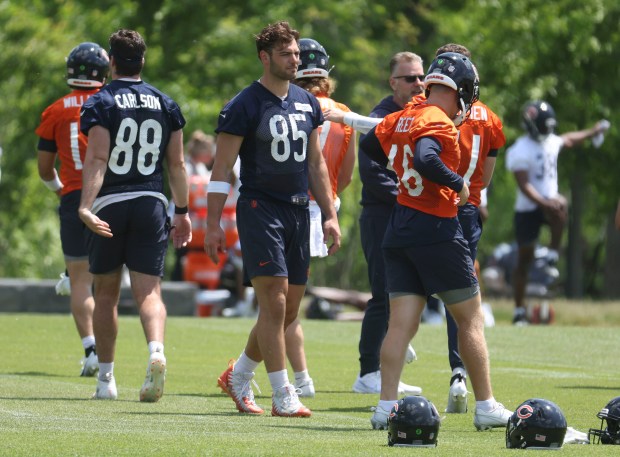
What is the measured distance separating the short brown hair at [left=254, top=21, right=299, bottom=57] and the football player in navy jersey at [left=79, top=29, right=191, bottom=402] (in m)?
1.13

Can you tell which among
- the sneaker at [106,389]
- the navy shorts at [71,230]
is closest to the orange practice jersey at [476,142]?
the sneaker at [106,389]

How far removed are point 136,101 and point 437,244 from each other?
2574 mm

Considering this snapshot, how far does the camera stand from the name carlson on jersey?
33.3 feet

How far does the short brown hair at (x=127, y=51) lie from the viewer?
10172mm

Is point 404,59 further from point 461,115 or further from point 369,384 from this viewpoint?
point 369,384

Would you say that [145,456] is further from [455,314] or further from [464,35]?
[464,35]

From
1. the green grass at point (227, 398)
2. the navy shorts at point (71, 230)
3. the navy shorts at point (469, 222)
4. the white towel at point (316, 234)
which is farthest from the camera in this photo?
the navy shorts at point (71, 230)

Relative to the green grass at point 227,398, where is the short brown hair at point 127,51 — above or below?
above

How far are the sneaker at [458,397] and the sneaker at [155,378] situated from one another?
1.82 m

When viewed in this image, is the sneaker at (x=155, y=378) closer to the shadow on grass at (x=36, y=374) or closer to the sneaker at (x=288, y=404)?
the sneaker at (x=288, y=404)

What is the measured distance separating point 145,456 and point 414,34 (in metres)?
24.9

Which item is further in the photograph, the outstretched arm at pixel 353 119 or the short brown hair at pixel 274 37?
the outstretched arm at pixel 353 119

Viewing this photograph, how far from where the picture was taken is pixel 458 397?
985 centimetres

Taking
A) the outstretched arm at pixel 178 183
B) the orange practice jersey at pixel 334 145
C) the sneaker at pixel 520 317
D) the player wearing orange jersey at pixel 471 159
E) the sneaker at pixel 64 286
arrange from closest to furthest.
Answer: the player wearing orange jersey at pixel 471 159, the outstretched arm at pixel 178 183, the orange practice jersey at pixel 334 145, the sneaker at pixel 64 286, the sneaker at pixel 520 317
